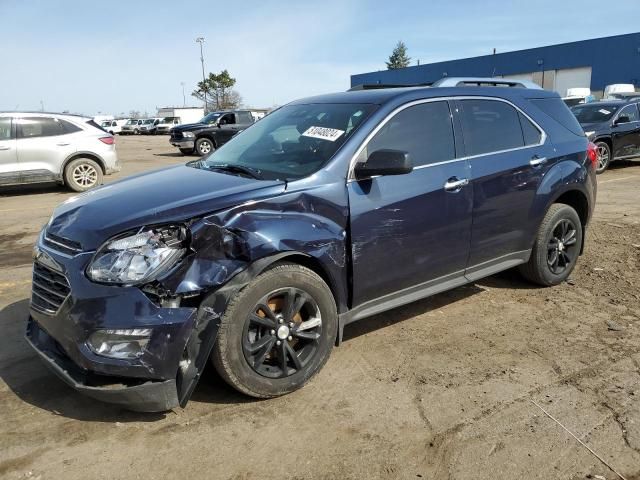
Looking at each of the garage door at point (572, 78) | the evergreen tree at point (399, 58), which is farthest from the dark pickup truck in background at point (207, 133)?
the evergreen tree at point (399, 58)

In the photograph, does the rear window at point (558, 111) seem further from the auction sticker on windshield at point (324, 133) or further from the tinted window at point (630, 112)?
the tinted window at point (630, 112)

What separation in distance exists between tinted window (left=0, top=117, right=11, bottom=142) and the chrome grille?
8985 mm

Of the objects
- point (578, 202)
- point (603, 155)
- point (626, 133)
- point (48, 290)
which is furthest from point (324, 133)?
point (626, 133)

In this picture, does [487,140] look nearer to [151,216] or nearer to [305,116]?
[305,116]

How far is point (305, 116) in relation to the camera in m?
4.14

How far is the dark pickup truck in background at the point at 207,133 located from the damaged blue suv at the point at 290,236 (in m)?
16.1

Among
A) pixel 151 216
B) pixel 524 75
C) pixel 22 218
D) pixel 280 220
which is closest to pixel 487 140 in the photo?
pixel 280 220

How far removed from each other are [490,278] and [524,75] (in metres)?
48.5

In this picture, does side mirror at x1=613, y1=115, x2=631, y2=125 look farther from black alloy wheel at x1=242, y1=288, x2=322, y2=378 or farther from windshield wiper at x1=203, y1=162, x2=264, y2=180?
black alloy wheel at x1=242, y1=288, x2=322, y2=378

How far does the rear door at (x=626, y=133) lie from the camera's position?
1310cm

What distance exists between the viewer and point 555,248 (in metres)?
4.93

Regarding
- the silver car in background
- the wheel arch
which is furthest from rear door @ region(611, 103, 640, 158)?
the silver car in background

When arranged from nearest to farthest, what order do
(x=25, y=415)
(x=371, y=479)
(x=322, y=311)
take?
(x=371, y=479)
(x=25, y=415)
(x=322, y=311)

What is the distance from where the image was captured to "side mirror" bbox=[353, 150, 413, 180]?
3.35 meters
